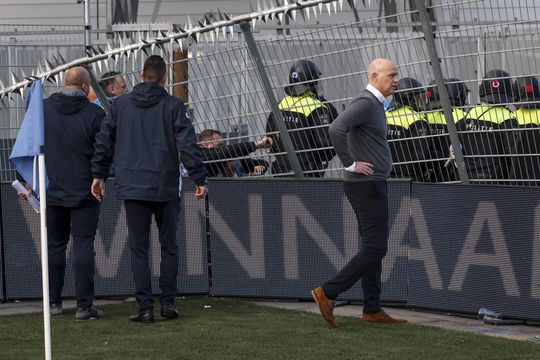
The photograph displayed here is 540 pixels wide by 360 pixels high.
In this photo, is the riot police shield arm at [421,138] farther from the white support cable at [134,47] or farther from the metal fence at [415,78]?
the white support cable at [134,47]

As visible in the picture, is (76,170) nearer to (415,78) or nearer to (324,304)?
(324,304)

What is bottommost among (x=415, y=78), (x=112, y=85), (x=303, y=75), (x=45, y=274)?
(x=45, y=274)

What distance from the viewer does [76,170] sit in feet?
33.0

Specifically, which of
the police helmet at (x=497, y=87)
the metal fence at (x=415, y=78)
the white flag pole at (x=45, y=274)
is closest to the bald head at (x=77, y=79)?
the metal fence at (x=415, y=78)

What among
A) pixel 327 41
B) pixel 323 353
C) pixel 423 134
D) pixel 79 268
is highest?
pixel 327 41

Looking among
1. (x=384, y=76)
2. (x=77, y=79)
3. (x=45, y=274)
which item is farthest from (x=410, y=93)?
(x=45, y=274)

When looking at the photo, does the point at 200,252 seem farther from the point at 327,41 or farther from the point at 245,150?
the point at 327,41

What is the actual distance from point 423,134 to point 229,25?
1.75 meters

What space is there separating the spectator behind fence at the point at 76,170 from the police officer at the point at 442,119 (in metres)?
2.54

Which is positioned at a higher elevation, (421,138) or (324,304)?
(421,138)

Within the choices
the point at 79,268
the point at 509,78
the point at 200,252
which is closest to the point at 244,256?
the point at 200,252

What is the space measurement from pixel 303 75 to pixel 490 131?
5.07 feet

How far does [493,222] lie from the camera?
1003 cm

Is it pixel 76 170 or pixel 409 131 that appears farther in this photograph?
pixel 409 131
